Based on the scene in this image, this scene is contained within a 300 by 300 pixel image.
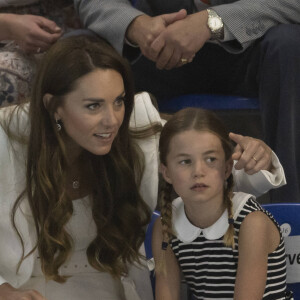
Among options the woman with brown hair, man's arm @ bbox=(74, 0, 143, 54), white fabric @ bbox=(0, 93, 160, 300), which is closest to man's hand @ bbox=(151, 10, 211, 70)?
man's arm @ bbox=(74, 0, 143, 54)

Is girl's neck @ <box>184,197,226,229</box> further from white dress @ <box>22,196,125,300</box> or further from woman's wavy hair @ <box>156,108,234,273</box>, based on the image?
white dress @ <box>22,196,125,300</box>

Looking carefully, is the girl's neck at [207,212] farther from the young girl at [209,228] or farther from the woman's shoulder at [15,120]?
the woman's shoulder at [15,120]

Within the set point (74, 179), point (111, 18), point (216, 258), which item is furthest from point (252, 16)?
point (216, 258)

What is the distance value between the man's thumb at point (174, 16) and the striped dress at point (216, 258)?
656 mm

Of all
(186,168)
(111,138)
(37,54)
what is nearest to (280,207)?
(186,168)

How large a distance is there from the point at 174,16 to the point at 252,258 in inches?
32.2

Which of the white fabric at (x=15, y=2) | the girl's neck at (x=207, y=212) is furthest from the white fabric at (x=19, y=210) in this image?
the white fabric at (x=15, y=2)

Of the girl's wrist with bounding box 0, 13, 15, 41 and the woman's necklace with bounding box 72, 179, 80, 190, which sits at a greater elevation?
the girl's wrist with bounding box 0, 13, 15, 41

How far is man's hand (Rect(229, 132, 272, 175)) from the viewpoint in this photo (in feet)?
5.62

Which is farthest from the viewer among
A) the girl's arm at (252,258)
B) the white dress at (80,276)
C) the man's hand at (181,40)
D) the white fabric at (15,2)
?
the white fabric at (15,2)

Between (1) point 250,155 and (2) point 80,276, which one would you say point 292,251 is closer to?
(1) point 250,155

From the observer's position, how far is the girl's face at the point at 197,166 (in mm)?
1646

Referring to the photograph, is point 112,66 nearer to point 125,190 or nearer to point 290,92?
point 125,190

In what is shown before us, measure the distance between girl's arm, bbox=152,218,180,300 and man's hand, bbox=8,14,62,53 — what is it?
2.35 feet
